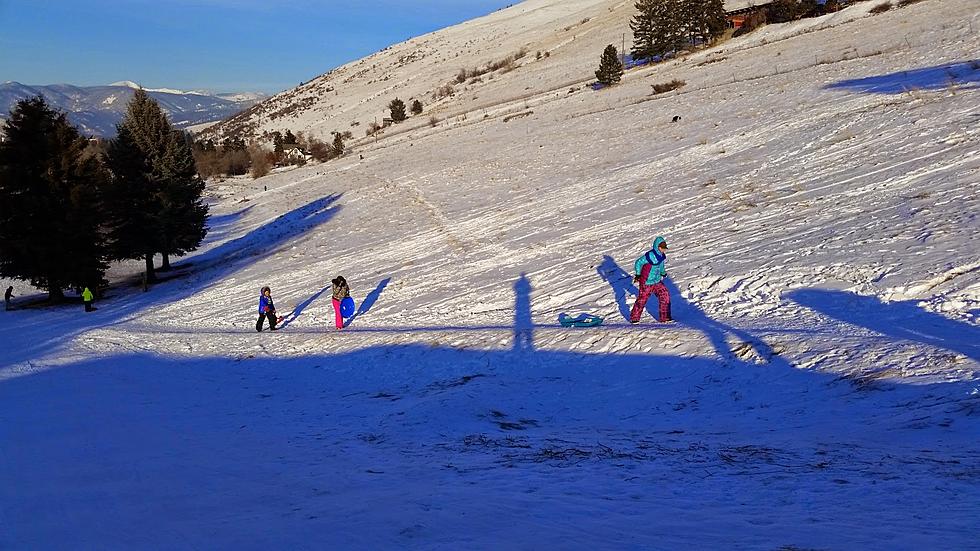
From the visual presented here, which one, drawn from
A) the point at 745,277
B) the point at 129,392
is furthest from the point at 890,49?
the point at 129,392

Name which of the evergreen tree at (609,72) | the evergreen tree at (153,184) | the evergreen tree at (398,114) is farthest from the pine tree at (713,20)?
the evergreen tree at (153,184)

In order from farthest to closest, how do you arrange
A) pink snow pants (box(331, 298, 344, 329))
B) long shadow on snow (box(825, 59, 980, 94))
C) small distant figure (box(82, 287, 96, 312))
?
small distant figure (box(82, 287, 96, 312)) < long shadow on snow (box(825, 59, 980, 94)) < pink snow pants (box(331, 298, 344, 329))

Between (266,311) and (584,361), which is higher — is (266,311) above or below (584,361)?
above

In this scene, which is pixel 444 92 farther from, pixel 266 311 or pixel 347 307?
pixel 347 307

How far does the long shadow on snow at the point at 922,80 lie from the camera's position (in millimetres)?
21766

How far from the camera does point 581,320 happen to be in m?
12.5

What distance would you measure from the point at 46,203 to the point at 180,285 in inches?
223

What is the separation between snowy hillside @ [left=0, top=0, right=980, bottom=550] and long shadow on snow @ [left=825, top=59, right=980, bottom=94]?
156 mm

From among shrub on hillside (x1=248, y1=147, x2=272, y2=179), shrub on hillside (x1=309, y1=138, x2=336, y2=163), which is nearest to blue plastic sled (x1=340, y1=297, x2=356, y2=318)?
shrub on hillside (x1=309, y1=138, x2=336, y2=163)

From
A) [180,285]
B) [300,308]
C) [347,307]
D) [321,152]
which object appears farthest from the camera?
[321,152]

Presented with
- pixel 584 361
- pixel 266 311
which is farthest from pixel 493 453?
pixel 266 311

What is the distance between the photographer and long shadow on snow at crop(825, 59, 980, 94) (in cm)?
2177

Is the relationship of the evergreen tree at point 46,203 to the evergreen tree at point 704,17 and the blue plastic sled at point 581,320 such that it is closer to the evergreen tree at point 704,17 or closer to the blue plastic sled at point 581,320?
the blue plastic sled at point 581,320

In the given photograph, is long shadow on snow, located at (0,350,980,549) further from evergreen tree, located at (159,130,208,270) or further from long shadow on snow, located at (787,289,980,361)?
evergreen tree, located at (159,130,208,270)
